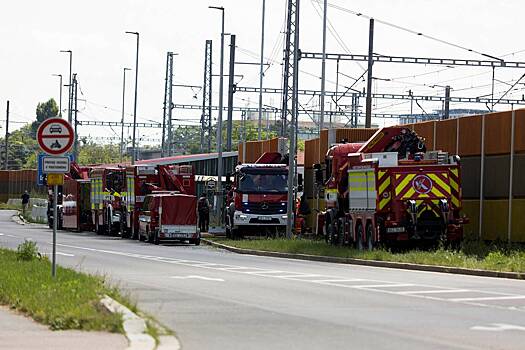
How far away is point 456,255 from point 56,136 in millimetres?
14284

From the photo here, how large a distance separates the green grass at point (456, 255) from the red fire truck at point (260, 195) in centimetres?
1021

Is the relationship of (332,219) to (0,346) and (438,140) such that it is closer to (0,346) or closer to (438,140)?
(438,140)

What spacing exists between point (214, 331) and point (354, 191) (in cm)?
2467

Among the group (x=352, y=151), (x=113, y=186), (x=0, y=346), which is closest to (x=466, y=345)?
(x=0, y=346)

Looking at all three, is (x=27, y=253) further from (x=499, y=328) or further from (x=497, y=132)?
(x=497, y=132)

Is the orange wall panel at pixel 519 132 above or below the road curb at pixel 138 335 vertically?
above

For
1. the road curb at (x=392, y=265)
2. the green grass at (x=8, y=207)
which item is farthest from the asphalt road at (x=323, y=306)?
the green grass at (x=8, y=207)

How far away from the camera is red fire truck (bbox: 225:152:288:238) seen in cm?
5184

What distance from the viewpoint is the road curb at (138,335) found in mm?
13445

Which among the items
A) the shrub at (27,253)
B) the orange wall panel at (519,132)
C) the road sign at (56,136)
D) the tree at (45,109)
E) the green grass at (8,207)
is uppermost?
the tree at (45,109)

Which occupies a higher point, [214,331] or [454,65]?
[454,65]

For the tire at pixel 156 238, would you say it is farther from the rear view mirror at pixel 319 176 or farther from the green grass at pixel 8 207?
the green grass at pixel 8 207

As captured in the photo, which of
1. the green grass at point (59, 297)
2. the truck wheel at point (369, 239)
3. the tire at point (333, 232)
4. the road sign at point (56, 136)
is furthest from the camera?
the tire at point (333, 232)

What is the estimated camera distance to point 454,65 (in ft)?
202
